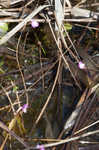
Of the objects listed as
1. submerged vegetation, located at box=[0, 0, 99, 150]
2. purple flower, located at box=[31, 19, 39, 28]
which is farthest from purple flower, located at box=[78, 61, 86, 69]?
purple flower, located at box=[31, 19, 39, 28]

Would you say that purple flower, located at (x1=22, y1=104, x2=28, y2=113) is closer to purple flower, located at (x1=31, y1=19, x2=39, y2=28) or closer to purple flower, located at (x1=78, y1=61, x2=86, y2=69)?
purple flower, located at (x1=78, y1=61, x2=86, y2=69)

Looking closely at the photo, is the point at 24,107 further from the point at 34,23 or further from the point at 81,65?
the point at 34,23

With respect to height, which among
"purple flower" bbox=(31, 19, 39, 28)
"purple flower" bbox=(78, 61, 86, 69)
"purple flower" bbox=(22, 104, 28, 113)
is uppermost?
"purple flower" bbox=(31, 19, 39, 28)

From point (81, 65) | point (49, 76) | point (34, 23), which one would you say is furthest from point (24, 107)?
point (34, 23)

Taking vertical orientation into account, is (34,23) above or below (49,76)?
above

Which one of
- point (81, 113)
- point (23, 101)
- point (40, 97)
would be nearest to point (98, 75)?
point (81, 113)

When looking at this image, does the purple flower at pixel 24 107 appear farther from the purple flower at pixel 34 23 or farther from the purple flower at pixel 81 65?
the purple flower at pixel 34 23

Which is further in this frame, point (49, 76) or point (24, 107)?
point (49, 76)

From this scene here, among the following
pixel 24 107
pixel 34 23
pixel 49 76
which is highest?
pixel 34 23
